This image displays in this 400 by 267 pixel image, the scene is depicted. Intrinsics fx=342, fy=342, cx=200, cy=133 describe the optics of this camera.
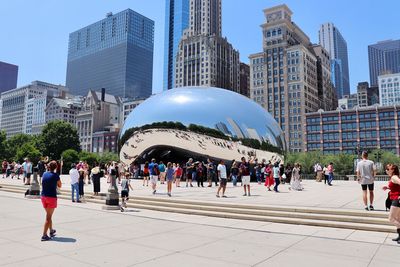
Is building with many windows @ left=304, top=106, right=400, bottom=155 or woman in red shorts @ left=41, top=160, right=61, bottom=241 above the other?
building with many windows @ left=304, top=106, right=400, bottom=155

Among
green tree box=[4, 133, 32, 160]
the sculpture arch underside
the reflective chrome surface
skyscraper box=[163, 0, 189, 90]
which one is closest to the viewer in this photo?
the sculpture arch underside

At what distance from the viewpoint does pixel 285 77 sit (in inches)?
5108

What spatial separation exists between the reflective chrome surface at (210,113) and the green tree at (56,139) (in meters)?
48.2

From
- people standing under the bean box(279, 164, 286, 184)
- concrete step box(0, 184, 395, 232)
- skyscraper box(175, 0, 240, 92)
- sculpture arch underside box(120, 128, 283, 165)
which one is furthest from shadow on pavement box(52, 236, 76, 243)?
skyscraper box(175, 0, 240, 92)

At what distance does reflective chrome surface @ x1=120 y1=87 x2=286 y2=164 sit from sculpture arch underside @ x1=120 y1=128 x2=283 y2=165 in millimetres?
879

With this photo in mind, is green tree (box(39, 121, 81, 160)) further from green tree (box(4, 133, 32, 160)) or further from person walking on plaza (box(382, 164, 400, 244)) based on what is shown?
person walking on plaza (box(382, 164, 400, 244))

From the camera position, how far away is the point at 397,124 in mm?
116188

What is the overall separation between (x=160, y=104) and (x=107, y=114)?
13886 centimetres

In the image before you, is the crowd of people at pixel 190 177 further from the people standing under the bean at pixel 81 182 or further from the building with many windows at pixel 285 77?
the building with many windows at pixel 285 77

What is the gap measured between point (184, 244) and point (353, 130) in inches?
5069

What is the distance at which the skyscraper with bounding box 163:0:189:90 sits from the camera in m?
189

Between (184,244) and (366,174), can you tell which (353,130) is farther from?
(184,244)

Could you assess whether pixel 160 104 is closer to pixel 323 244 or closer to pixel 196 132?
pixel 196 132

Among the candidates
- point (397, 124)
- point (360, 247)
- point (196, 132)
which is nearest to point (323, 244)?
point (360, 247)
